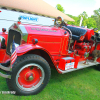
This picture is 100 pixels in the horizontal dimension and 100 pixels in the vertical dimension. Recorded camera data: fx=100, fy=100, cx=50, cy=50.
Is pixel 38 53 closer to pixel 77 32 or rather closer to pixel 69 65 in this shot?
pixel 69 65

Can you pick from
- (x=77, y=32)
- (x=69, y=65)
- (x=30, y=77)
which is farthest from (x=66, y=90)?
(x=77, y=32)

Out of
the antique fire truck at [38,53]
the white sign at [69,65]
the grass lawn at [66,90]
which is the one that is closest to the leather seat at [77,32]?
the antique fire truck at [38,53]

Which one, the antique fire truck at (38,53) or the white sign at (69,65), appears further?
the white sign at (69,65)

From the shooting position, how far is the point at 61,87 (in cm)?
275

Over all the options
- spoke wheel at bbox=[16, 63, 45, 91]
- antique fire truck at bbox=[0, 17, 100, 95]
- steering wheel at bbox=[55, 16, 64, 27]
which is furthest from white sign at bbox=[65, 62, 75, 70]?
steering wheel at bbox=[55, 16, 64, 27]

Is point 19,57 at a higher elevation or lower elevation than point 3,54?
higher

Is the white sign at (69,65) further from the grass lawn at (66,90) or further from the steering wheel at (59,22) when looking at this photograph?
the steering wheel at (59,22)

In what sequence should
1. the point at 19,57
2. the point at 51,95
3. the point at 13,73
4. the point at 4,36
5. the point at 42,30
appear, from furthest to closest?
the point at 4,36 → the point at 42,30 → the point at 51,95 → the point at 19,57 → the point at 13,73

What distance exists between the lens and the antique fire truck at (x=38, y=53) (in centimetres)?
209

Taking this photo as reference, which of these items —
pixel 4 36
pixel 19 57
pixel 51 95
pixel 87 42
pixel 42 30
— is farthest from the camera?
pixel 87 42

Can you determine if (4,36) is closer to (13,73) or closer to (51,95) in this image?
(13,73)

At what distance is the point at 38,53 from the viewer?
277 centimetres

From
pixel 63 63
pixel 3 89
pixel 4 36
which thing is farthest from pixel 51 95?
pixel 4 36

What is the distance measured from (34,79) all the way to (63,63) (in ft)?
3.11
